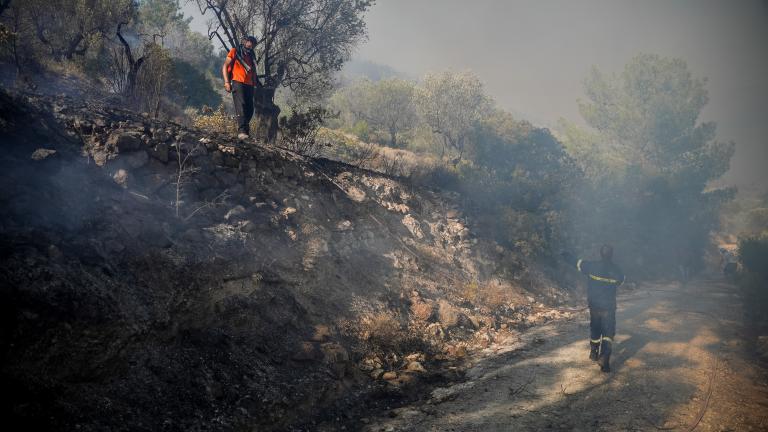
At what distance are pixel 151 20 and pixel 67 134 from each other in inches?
1103

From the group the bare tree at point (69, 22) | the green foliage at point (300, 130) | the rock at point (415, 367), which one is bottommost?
the rock at point (415, 367)

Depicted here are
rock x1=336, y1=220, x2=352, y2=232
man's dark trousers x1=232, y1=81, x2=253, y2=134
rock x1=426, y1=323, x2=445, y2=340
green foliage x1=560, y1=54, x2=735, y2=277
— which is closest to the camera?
rock x1=426, y1=323, x2=445, y2=340

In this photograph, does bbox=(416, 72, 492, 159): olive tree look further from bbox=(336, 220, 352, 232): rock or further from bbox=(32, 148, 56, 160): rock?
bbox=(32, 148, 56, 160): rock

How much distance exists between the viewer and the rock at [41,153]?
506cm

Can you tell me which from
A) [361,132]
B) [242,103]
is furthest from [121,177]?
[361,132]

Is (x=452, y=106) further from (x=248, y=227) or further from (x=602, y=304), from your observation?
(x=248, y=227)

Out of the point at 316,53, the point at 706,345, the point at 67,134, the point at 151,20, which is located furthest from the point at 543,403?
the point at 151,20

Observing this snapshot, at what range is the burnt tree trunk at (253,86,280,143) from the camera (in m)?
9.80

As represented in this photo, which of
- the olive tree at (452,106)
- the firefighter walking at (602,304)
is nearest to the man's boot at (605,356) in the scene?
the firefighter walking at (602,304)

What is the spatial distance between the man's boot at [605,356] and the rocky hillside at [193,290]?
218 cm

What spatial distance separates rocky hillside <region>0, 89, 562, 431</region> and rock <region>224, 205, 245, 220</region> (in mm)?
24

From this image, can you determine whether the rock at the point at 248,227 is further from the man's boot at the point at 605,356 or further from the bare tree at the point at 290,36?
the man's boot at the point at 605,356

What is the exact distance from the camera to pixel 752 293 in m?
13.6

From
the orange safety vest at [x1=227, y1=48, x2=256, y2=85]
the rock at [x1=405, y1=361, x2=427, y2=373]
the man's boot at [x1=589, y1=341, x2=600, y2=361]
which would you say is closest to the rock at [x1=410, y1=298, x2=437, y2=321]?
the rock at [x1=405, y1=361, x2=427, y2=373]
